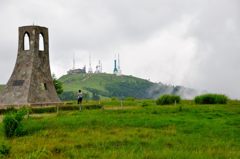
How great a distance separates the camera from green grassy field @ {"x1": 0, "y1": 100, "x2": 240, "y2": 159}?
20766 millimetres

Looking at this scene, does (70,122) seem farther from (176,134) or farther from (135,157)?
(135,157)

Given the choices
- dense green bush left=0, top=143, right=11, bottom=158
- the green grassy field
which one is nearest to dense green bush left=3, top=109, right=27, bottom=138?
the green grassy field

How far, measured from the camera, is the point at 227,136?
26312 millimetres

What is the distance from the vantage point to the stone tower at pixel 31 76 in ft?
176

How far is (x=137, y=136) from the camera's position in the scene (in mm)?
25719

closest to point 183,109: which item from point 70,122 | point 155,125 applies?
point 155,125

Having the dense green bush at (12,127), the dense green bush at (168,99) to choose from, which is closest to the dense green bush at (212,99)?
the dense green bush at (168,99)

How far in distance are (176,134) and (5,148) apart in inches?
396

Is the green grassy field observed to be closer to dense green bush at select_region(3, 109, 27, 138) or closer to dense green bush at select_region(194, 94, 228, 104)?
dense green bush at select_region(3, 109, 27, 138)

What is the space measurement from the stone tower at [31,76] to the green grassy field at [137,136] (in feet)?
59.7

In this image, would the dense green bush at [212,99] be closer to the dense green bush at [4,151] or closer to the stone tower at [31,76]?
the stone tower at [31,76]

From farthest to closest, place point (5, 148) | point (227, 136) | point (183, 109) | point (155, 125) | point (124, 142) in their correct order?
point (183, 109), point (155, 125), point (227, 136), point (124, 142), point (5, 148)

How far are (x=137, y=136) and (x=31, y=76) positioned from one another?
3093 centimetres

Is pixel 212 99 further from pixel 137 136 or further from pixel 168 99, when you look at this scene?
pixel 137 136
